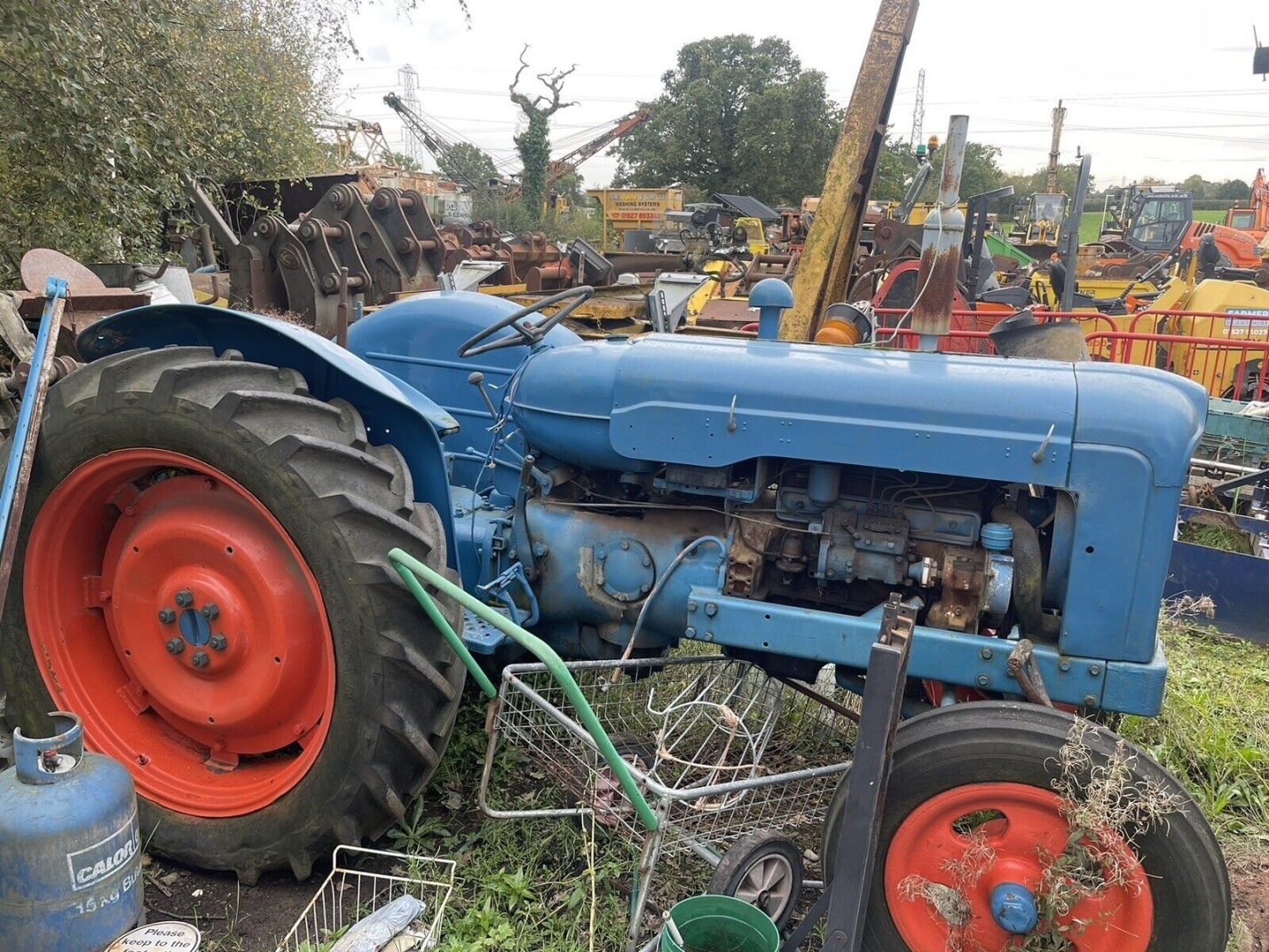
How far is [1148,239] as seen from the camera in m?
17.8

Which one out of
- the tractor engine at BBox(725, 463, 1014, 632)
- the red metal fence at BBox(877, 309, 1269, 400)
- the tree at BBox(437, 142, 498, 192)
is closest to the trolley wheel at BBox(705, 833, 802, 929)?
the tractor engine at BBox(725, 463, 1014, 632)

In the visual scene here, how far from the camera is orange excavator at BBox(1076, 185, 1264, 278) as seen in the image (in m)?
15.7

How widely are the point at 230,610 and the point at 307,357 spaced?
2.19ft

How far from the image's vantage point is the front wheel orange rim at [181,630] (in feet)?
7.61

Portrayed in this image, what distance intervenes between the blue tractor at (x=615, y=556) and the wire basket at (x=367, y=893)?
0.11m

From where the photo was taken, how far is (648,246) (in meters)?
17.9

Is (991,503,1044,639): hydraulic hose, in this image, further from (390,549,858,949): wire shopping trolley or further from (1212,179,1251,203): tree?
(1212,179,1251,203): tree

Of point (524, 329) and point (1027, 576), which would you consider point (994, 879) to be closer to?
point (1027, 576)

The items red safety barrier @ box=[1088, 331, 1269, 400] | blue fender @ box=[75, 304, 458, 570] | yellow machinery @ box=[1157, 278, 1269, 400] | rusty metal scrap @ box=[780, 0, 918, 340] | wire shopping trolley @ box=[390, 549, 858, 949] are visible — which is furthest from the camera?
yellow machinery @ box=[1157, 278, 1269, 400]

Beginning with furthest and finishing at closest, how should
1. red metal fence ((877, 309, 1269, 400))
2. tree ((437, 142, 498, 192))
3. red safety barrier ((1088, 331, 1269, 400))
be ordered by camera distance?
1. tree ((437, 142, 498, 192))
2. red safety barrier ((1088, 331, 1269, 400))
3. red metal fence ((877, 309, 1269, 400))

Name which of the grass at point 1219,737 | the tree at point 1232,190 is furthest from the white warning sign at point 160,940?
the tree at point 1232,190

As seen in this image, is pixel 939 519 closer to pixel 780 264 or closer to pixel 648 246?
pixel 780 264

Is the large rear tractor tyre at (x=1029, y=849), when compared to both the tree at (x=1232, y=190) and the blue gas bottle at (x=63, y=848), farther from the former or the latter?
the tree at (x=1232, y=190)

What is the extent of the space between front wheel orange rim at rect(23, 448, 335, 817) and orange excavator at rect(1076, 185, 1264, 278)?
15.0 meters
